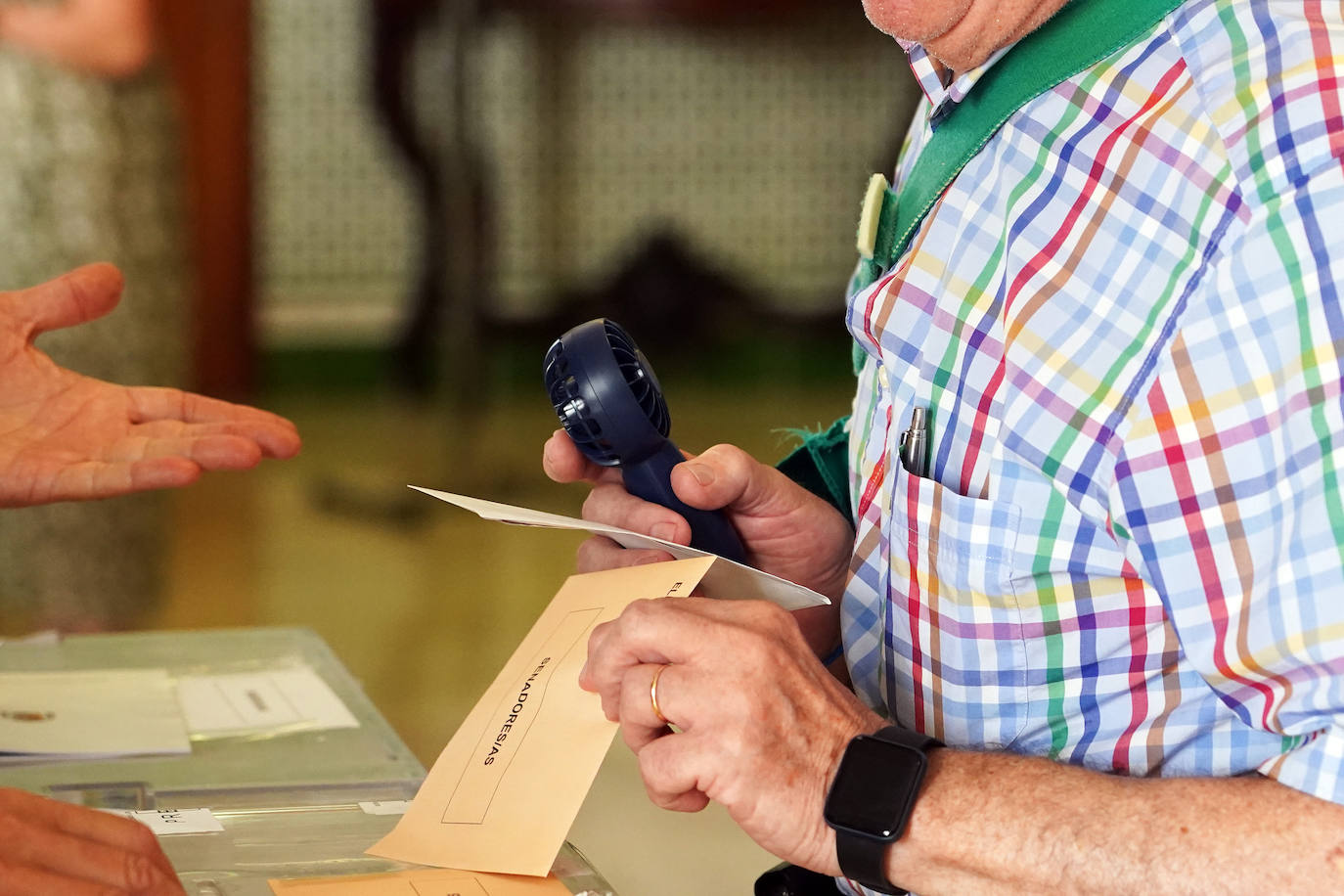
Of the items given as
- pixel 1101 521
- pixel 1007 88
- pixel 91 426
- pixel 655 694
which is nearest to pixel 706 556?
pixel 655 694

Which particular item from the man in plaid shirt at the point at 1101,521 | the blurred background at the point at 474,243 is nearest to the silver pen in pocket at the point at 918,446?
the man in plaid shirt at the point at 1101,521

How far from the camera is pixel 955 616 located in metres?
0.80

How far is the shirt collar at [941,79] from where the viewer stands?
2.79 feet

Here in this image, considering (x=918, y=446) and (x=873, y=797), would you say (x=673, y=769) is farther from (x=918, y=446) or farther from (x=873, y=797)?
(x=918, y=446)

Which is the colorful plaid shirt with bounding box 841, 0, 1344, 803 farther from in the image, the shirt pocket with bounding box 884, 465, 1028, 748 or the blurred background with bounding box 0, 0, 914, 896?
the blurred background with bounding box 0, 0, 914, 896

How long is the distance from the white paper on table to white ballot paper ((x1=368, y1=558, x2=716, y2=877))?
23 centimetres

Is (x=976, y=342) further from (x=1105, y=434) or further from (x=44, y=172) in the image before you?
(x=44, y=172)

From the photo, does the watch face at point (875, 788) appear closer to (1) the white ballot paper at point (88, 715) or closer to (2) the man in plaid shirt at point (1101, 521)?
(2) the man in plaid shirt at point (1101, 521)

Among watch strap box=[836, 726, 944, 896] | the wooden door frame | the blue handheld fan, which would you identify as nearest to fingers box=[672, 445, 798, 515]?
the blue handheld fan

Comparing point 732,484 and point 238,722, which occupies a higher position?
point 732,484

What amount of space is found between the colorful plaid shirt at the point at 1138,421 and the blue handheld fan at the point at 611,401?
137mm

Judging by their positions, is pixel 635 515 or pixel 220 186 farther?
pixel 220 186

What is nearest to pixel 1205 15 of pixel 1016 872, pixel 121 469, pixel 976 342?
pixel 976 342

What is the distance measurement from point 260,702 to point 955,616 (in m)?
0.53
